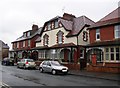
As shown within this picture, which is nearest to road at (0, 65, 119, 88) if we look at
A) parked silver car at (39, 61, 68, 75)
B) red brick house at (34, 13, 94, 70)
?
parked silver car at (39, 61, 68, 75)

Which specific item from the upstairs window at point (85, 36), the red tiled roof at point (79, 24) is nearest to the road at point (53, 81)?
the upstairs window at point (85, 36)

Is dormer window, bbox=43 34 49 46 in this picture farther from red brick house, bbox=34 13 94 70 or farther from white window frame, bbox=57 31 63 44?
white window frame, bbox=57 31 63 44

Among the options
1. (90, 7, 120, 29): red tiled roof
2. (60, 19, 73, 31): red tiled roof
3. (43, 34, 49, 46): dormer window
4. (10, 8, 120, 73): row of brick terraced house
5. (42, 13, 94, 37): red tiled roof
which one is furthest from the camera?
(43, 34, 49, 46): dormer window

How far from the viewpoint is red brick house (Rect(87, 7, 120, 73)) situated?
2446 cm

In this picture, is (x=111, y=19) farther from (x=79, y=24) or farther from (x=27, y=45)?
(x=27, y=45)

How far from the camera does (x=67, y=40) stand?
34.4 m

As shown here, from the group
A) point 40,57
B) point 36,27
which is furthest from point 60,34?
point 36,27

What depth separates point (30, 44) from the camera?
162 ft

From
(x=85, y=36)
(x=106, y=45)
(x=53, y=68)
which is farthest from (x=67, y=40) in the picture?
(x=53, y=68)

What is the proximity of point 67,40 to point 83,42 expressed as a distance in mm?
2792

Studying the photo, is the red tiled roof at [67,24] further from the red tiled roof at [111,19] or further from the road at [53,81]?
the road at [53,81]

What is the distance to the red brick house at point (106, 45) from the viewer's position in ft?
80.2

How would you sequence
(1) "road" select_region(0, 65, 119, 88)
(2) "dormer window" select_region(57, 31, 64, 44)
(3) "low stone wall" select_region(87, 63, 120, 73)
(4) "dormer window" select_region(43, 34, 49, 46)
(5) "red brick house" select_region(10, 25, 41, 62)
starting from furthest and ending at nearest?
(5) "red brick house" select_region(10, 25, 41, 62), (4) "dormer window" select_region(43, 34, 49, 46), (2) "dormer window" select_region(57, 31, 64, 44), (3) "low stone wall" select_region(87, 63, 120, 73), (1) "road" select_region(0, 65, 119, 88)

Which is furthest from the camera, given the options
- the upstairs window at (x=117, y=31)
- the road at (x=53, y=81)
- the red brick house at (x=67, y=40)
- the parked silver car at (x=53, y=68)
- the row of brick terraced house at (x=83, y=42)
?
the red brick house at (x=67, y=40)
